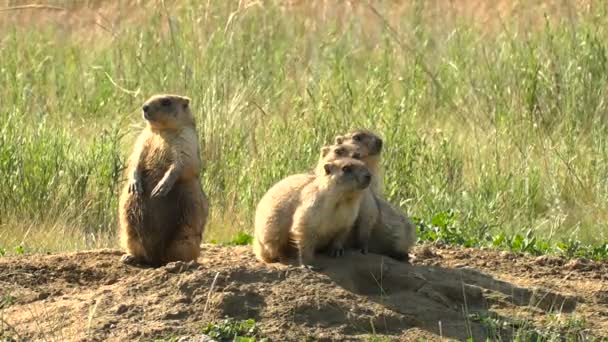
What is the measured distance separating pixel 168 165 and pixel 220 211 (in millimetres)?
2221

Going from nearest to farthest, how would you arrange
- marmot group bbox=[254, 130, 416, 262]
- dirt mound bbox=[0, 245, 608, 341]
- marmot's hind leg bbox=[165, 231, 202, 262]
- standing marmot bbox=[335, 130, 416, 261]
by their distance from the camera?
dirt mound bbox=[0, 245, 608, 341], marmot group bbox=[254, 130, 416, 262], standing marmot bbox=[335, 130, 416, 261], marmot's hind leg bbox=[165, 231, 202, 262]

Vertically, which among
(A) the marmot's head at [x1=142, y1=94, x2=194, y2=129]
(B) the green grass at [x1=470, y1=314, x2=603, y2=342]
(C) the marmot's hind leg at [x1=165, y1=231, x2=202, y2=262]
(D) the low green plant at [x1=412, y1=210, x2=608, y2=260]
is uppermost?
(A) the marmot's head at [x1=142, y1=94, x2=194, y2=129]

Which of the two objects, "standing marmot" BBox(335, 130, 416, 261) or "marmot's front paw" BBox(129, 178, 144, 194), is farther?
"marmot's front paw" BBox(129, 178, 144, 194)

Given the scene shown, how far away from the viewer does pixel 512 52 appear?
12.8 m

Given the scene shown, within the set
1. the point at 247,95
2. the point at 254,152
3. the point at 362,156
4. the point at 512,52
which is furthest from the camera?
the point at 512,52

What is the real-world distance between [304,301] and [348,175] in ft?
3.57

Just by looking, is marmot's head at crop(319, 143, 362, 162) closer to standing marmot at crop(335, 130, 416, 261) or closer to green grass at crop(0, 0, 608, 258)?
standing marmot at crop(335, 130, 416, 261)

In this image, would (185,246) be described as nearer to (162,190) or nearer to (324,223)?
(162,190)

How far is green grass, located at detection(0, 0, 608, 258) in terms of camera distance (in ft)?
32.4

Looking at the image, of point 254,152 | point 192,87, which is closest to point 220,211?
point 254,152

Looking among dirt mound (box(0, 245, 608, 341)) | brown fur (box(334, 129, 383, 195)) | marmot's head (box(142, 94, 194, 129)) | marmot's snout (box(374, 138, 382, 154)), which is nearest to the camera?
dirt mound (box(0, 245, 608, 341))

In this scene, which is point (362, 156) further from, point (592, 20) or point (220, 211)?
point (592, 20)

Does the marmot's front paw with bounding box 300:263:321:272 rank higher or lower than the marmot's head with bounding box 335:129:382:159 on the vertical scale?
lower

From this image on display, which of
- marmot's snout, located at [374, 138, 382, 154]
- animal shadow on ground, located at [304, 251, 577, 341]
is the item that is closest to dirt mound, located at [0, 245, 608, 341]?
animal shadow on ground, located at [304, 251, 577, 341]
